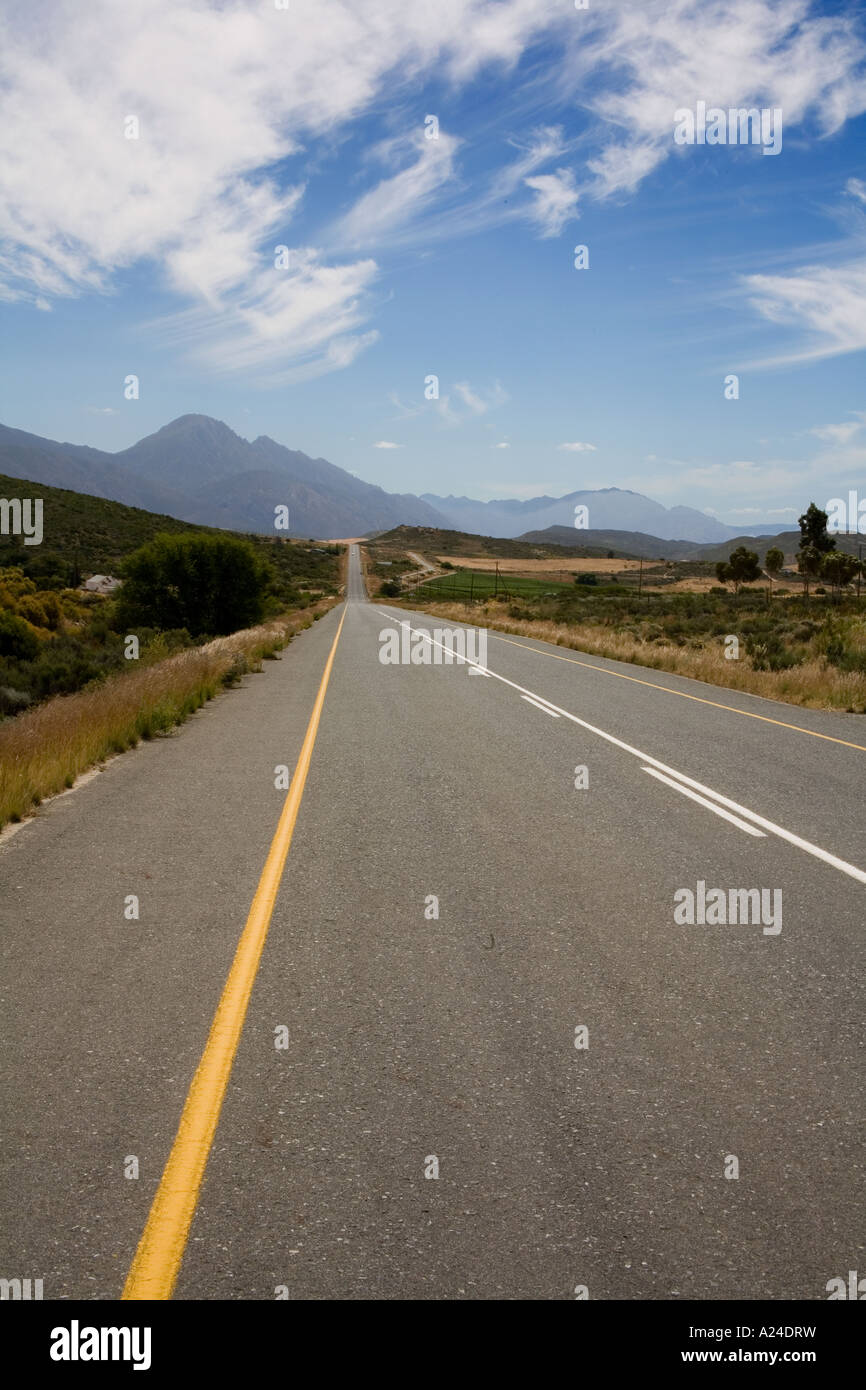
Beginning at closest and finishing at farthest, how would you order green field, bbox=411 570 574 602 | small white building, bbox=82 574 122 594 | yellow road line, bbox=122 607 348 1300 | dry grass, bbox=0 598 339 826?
yellow road line, bbox=122 607 348 1300, dry grass, bbox=0 598 339 826, small white building, bbox=82 574 122 594, green field, bbox=411 570 574 602

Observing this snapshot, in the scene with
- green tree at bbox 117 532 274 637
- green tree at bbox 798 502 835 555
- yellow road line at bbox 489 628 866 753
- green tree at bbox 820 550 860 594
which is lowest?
yellow road line at bbox 489 628 866 753

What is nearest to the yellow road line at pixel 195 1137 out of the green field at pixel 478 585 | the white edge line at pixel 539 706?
the white edge line at pixel 539 706

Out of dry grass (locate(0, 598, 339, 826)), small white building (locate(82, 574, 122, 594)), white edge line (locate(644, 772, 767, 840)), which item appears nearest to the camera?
white edge line (locate(644, 772, 767, 840))

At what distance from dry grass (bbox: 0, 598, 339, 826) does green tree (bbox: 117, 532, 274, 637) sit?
42.9ft

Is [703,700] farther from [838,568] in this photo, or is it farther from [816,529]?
[816,529]

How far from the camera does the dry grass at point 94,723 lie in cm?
906

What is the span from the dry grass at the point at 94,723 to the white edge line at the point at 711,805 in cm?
639

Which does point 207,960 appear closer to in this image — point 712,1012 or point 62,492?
point 712,1012

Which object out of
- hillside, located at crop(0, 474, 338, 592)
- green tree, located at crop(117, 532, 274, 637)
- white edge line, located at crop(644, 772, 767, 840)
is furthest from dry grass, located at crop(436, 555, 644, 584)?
white edge line, located at crop(644, 772, 767, 840)

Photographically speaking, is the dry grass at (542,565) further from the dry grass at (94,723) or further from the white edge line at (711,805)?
the white edge line at (711,805)

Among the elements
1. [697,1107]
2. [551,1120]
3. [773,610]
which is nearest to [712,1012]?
[697,1107]

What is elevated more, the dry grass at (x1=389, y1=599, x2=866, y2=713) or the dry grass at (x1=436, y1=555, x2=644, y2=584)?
the dry grass at (x1=436, y1=555, x2=644, y2=584)

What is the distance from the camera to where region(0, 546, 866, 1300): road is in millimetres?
2811

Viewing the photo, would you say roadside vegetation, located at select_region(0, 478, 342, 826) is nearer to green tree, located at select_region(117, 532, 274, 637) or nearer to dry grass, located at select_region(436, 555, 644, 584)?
green tree, located at select_region(117, 532, 274, 637)
